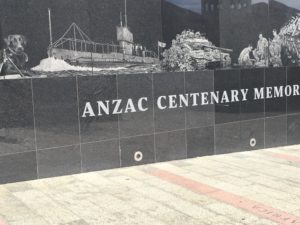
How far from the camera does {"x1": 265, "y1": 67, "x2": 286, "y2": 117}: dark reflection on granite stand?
8.95m

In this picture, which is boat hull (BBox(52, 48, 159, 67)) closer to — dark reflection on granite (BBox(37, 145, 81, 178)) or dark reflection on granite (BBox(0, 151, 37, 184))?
dark reflection on granite (BBox(37, 145, 81, 178))

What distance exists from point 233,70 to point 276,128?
1632mm

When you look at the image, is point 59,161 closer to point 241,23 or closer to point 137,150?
point 137,150

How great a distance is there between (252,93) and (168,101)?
1877mm

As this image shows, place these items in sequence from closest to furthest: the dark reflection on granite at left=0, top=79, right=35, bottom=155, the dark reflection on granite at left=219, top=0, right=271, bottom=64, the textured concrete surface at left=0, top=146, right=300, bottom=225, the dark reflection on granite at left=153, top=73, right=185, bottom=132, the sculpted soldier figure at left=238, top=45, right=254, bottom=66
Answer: the textured concrete surface at left=0, top=146, right=300, bottom=225
the dark reflection on granite at left=0, top=79, right=35, bottom=155
the dark reflection on granite at left=153, top=73, right=185, bottom=132
the dark reflection on granite at left=219, top=0, right=271, bottom=64
the sculpted soldier figure at left=238, top=45, right=254, bottom=66

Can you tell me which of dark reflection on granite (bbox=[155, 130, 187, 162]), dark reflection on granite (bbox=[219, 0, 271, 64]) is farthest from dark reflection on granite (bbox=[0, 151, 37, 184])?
dark reflection on granite (bbox=[219, 0, 271, 64])

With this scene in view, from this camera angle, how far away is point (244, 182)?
6.56 meters

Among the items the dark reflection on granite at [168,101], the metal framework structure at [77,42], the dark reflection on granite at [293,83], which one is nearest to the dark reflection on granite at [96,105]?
the metal framework structure at [77,42]

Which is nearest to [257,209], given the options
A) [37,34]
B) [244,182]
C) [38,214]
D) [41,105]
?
[244,182]

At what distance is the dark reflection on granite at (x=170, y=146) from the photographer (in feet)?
25.5

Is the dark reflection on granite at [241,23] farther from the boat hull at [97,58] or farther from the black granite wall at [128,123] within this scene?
the boat hull at [97,58]

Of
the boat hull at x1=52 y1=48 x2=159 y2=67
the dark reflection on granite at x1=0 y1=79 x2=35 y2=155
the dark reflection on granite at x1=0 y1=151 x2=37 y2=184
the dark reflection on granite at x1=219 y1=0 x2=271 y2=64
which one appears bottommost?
the dark reflection on granite at x1=0 y1=151 x2=37 y2=184

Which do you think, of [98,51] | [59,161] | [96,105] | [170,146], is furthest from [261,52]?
[59,161]

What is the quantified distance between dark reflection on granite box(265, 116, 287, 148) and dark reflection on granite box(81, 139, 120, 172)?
10.8 ft
